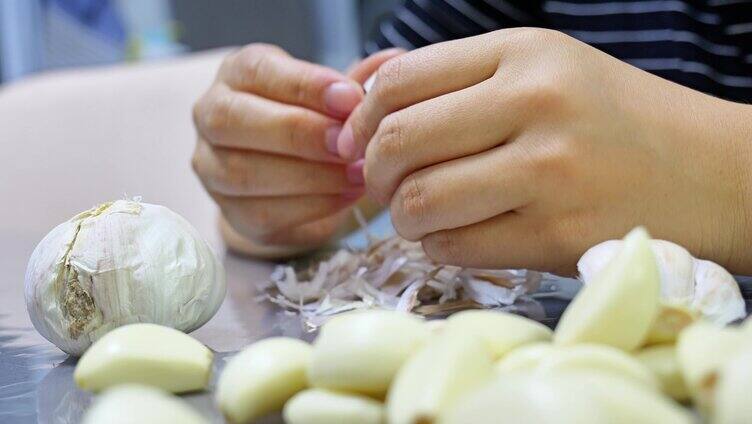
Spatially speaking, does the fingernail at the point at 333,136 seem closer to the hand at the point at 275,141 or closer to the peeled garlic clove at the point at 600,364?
the hand at the point at 275,141

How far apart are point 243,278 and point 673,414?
52 centimetres

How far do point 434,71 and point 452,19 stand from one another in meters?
0.44

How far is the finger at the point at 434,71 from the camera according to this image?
0.50 metres

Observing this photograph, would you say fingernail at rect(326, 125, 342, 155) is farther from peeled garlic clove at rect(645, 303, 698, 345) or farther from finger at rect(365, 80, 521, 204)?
peeled garlic clove at rect(645, 303, 698, 345)

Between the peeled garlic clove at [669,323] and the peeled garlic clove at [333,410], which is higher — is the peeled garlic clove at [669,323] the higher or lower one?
the higher one

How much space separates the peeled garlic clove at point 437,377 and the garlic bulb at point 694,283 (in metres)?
0.16

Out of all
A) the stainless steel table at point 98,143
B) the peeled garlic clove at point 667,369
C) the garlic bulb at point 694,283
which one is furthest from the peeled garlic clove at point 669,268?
the stainless steel table at point 98,143

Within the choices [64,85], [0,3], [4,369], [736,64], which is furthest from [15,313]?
[0,3]

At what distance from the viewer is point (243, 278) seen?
0.72 metres

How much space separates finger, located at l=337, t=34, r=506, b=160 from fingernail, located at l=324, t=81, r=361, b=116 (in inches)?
3.2

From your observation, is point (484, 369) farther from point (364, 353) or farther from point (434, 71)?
point (434, 71)

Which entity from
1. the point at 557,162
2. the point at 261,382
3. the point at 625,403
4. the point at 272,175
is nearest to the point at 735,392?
the point at 625,403

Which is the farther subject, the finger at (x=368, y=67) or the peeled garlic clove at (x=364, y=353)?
the finger at (x=368, y=67)

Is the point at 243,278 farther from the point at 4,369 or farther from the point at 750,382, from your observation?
the point at 750,382
